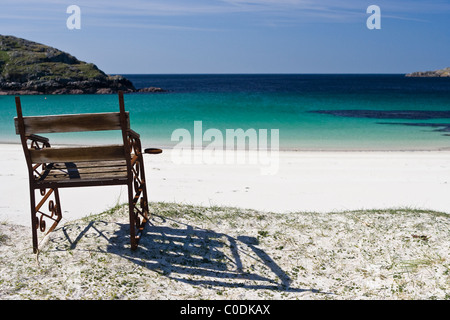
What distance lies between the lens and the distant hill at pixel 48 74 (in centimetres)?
7450

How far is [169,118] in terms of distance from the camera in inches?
1309

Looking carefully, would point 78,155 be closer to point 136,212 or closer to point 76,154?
point 76,154

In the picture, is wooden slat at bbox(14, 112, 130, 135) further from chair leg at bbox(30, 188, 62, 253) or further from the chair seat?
chair leg at bbox(30, 188, 62, 253)

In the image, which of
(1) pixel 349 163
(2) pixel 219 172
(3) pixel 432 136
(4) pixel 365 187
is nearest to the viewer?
(4) pixel 365 187

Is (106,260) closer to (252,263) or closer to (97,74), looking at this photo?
(252,263)

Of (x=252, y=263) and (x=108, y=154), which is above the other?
(x=108, y=154)

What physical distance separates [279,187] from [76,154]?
242 inches

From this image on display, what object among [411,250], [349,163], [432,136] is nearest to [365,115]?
[432,136]

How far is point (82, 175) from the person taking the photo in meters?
5.24

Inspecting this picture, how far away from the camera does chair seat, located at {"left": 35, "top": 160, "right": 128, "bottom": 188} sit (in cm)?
499

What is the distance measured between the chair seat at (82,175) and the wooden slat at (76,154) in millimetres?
258

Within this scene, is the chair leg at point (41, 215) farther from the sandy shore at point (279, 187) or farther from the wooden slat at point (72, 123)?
the wooden slat at point (72, 123)

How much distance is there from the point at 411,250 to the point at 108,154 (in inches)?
162

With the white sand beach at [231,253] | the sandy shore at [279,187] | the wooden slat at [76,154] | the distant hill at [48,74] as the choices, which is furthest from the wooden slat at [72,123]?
the distant hill at [48,74]
